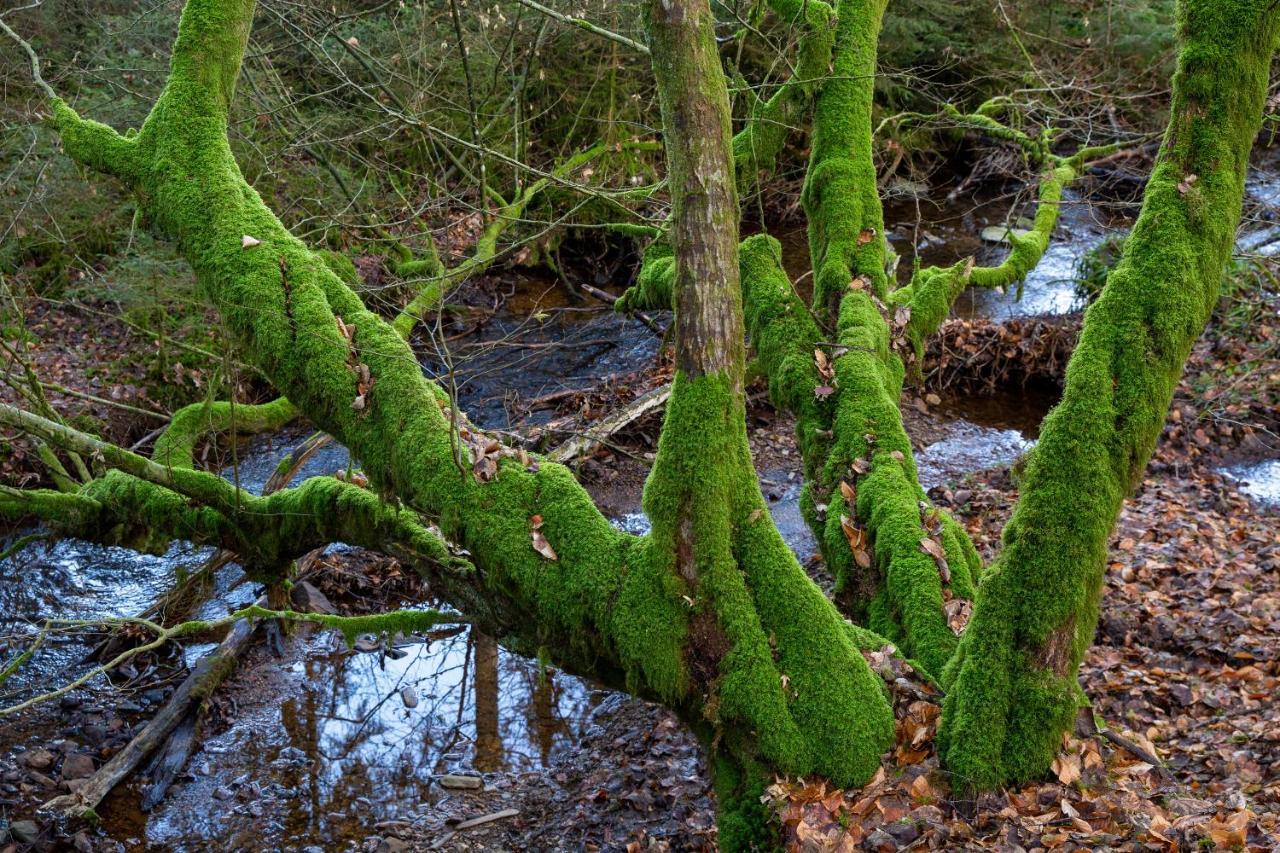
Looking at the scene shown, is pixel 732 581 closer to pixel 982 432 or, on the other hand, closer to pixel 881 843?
pixel 881 843

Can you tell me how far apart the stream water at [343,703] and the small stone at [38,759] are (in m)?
0.38

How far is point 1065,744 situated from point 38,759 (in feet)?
20.5

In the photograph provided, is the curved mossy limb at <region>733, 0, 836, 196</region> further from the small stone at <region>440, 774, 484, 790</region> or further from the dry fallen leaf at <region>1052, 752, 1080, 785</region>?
the small stone at <region>440, 774, 484, 790</region>

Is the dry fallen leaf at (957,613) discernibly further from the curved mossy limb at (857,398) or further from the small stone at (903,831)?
the small stone at (903,831)

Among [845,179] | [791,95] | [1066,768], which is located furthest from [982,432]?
[1066,768]

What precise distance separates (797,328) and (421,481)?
8.21 ft

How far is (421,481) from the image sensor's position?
13.3ft

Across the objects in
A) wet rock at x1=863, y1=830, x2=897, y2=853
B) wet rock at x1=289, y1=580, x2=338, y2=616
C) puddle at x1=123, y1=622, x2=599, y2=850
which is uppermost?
wet rock at x1=289, y1=580, x2=338, y2=616

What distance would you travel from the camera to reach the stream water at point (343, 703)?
19.4ft

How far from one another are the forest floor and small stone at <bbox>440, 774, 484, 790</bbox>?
0.07 m

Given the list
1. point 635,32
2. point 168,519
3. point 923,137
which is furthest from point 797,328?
point 923,137

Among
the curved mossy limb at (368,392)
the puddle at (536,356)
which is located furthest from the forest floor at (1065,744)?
the curved mossy limb at (368,392)

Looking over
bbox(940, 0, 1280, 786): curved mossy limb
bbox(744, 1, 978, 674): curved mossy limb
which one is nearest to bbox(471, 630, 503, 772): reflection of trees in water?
bbox(744, 1, 978, 674): curved mossy limb

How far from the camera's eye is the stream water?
19.4 ft
